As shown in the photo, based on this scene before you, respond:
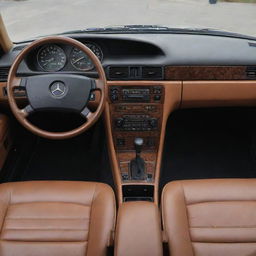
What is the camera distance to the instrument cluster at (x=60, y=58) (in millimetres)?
1916

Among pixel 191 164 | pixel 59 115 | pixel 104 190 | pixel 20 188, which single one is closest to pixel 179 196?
pixel 104 190

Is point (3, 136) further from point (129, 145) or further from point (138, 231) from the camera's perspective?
point (138, 231)

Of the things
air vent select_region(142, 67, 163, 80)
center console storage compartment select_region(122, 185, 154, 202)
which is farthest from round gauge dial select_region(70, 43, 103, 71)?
center console storage compartment select_region(122, 185, 154, 202)

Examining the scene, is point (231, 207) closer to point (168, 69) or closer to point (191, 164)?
point (168, 69)

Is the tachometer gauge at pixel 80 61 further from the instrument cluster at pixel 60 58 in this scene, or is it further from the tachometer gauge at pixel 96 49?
the tachometer gauge at pixel 96 49

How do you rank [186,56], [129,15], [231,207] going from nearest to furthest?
[231,207], [186,56], [129,15]

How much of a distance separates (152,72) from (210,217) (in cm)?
90

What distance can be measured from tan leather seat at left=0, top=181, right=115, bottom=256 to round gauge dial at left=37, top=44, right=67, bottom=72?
2.29 feet

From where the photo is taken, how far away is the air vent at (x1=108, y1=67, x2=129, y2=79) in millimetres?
1985

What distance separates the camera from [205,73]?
6.61ft

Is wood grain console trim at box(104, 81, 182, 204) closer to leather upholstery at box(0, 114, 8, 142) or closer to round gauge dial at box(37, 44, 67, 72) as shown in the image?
round gauge dial at box(37, 44, 67, 72)

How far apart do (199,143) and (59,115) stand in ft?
3.85

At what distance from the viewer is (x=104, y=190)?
5.37 feet

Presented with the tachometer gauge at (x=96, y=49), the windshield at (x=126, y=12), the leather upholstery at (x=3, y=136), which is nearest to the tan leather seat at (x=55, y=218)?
the leather upholstery at (x=3, y=136)
